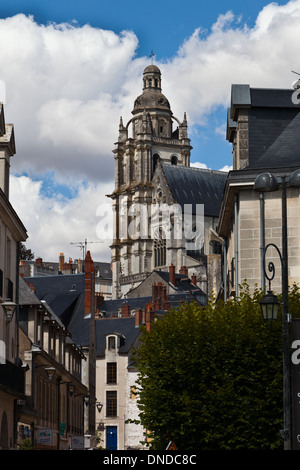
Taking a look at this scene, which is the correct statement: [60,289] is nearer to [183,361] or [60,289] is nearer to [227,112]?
[227,112]

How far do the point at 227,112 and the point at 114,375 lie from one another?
157 feet

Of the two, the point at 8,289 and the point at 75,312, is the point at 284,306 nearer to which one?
the point at 8,289

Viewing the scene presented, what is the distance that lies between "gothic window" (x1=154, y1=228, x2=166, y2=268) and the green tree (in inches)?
4165

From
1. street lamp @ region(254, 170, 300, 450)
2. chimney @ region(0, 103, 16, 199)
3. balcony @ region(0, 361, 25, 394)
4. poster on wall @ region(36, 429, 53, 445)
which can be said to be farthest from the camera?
poster on wall @ region(36, 429, 53, 445)

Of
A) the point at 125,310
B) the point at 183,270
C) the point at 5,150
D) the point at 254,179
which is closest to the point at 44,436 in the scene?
the point at 5,150

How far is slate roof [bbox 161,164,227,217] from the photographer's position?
133 metres

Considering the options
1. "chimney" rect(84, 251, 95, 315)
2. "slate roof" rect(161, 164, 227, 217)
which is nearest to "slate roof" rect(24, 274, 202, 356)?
"chimney" rect(84, 251, 95, 315)

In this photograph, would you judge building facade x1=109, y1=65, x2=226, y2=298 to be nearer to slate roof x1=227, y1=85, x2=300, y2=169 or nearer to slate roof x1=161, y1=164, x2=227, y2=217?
slate roof x1=161, y1=164, x2=227, y2=217

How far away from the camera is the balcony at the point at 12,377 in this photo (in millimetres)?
24936

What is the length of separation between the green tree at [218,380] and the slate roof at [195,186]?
10616 cm

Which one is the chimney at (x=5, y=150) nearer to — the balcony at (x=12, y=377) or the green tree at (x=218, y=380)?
the balcony at (x=12, y=377)
